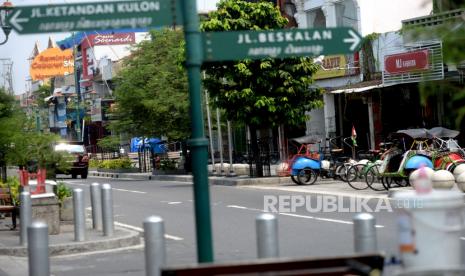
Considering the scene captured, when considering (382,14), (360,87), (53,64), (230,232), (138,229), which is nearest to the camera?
(230,232)

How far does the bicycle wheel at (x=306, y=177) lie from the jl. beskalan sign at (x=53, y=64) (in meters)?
65.1

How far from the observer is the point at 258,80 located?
27.1 meters

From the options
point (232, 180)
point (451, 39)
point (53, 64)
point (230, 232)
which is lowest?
point (230, 232)

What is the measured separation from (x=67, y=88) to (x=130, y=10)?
81069mm

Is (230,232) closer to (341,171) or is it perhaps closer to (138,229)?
(138,229)

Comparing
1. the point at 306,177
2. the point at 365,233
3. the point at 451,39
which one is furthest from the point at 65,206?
the point at 451,39

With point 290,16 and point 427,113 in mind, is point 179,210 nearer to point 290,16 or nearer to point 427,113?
point 427,113

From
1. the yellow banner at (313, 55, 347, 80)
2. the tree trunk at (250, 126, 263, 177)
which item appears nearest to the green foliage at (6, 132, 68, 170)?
the tree trunk at (250, 126, 263, 177)

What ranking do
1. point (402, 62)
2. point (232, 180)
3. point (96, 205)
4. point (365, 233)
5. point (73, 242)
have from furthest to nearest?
point (232, 180), point (402, 62), point (96, 205), point (73, 242), point (365, 233)

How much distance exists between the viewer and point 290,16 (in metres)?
38.6

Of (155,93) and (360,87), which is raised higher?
(155,93)

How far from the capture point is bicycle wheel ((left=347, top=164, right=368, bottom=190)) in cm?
2306

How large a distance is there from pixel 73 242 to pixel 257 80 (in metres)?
15.0

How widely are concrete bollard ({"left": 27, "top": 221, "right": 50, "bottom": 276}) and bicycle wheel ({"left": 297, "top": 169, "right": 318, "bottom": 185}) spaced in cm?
1760
